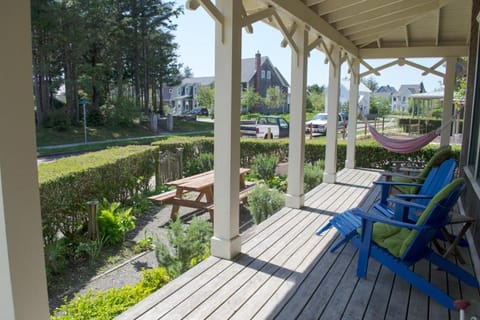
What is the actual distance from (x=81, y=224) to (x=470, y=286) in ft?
13.6

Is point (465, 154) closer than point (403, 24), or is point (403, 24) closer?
point (465, 154)

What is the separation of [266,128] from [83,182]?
13.1m

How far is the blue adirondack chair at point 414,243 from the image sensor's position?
2.51 metres

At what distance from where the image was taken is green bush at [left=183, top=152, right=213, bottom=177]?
8398mm

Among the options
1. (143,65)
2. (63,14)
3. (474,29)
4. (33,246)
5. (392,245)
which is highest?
(63,14)

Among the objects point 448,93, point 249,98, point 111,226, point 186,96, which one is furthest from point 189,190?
point 186,96

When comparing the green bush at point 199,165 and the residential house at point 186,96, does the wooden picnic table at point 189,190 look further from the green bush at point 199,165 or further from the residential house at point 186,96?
the residential house at point 186,96

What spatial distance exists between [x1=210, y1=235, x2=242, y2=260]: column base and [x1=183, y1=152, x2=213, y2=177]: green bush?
5.17 meters

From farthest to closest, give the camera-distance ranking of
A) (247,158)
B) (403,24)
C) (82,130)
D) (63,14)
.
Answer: (82,130) → (63,14) → (247,158) → (403,24)

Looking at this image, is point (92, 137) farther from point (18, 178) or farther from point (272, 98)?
point (272, 98)

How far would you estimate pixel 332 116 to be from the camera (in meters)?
6.54

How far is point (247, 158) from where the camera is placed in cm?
932

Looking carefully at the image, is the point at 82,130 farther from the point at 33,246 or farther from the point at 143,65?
the point at 33,246

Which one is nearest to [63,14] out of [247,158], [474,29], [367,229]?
[247,158]
